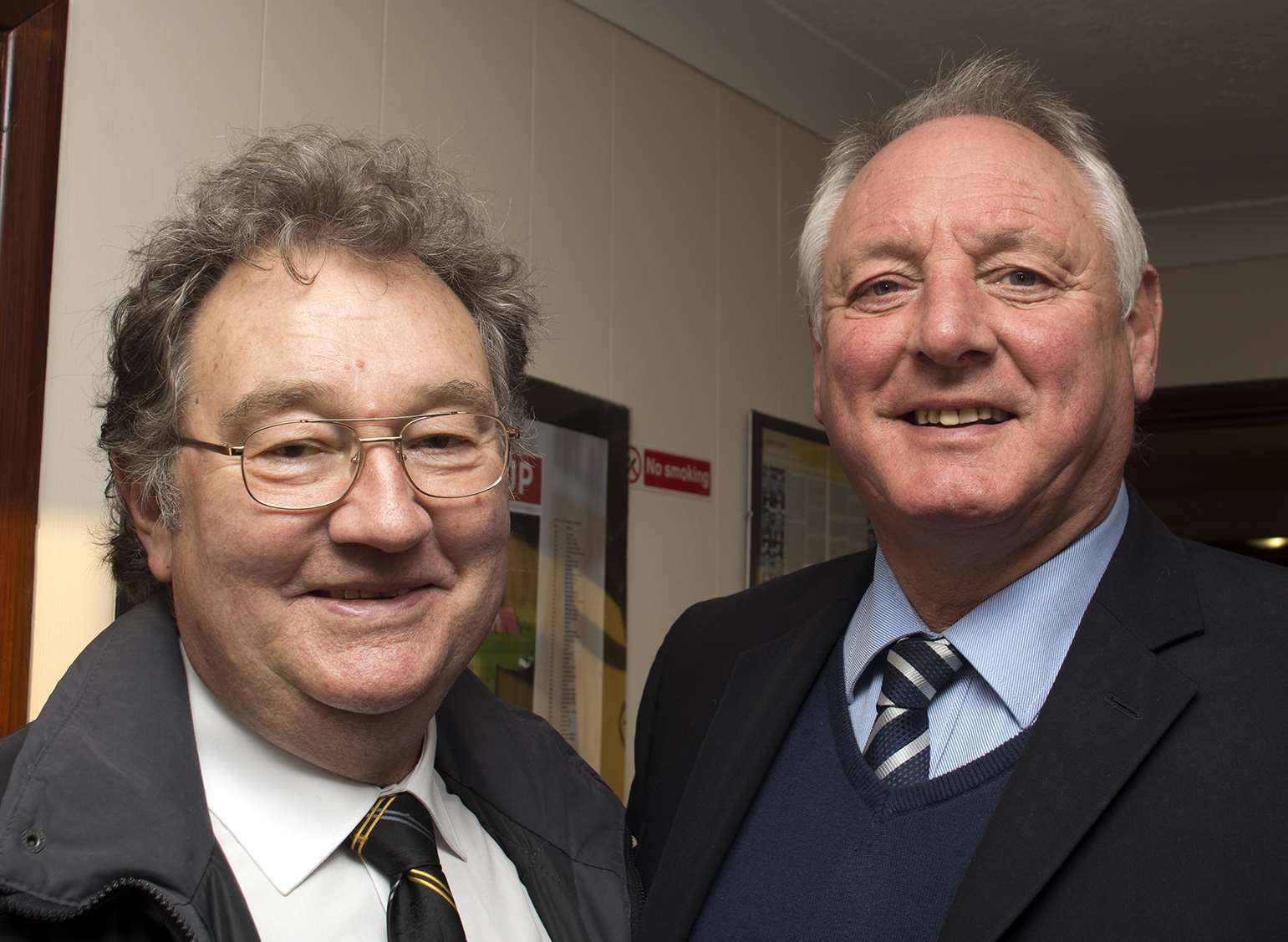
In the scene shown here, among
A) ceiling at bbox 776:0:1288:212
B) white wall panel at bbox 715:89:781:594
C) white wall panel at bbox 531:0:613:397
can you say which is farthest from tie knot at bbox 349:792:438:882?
ceiling at bbox 776:0:1288:212

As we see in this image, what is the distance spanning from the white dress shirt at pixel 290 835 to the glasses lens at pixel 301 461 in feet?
0.89

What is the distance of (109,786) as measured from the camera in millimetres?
1194

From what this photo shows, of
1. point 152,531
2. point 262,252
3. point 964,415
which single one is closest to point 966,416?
point 964,415

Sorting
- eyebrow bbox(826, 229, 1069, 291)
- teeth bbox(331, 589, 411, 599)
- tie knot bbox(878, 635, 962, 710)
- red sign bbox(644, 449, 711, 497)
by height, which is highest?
eyebrow bbox(826, 229, 1069, 291)

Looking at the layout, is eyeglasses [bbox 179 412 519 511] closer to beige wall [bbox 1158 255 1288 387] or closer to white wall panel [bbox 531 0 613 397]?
white wall panel [bbox 531 0 613 397]

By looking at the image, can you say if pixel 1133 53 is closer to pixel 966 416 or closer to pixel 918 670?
pixel 966 416

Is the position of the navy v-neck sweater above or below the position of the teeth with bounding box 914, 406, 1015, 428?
below

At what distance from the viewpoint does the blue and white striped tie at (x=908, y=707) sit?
4.74ft

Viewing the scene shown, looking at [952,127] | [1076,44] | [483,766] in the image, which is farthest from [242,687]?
[1076,44]

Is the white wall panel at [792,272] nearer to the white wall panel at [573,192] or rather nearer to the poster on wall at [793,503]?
the poster on wall at [793,503]

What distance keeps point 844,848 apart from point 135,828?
74 centimetres

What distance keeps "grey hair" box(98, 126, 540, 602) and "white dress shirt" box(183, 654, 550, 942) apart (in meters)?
0.26

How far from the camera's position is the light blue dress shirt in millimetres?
1438

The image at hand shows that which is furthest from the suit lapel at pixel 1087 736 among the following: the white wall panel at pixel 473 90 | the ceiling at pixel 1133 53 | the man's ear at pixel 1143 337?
the ceiling at pixel 1133 53
